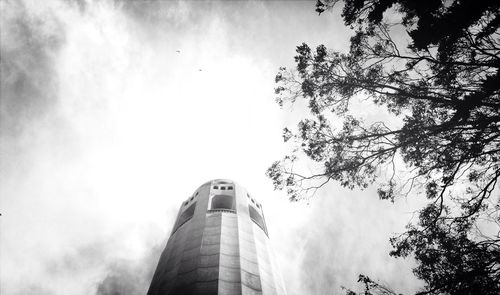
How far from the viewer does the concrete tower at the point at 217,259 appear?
12.6 m

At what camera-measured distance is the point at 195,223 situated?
18594 millimetres

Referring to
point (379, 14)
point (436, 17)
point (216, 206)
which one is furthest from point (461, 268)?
point (216, 206)

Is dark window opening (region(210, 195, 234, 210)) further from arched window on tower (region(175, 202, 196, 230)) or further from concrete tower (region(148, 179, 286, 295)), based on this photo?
arched window on tower (region(175, 202, 196, 230))

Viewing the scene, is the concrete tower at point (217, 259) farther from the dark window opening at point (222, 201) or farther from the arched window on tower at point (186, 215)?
the dark window opening at point (222, 201)

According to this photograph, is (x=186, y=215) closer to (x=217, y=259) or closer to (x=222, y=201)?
(x=222, y=201)

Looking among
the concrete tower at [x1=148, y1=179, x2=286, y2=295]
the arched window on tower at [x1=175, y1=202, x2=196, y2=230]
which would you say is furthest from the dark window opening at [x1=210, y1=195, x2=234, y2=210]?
the arched window on tower at [x1=175, y1=202, x2=196, y2=230]

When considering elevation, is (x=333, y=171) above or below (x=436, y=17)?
below

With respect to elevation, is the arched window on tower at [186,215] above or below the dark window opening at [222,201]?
below

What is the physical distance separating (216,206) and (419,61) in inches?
723

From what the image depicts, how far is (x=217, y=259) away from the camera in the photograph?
1404cm

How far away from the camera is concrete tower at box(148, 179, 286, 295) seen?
41.3 ft

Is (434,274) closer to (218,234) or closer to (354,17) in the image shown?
(354,17)

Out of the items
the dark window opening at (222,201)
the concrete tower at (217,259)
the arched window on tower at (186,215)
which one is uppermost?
the dark window opening at (222,201)

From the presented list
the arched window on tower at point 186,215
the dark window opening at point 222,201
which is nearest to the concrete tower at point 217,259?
the arched window on tower at point 186,215
